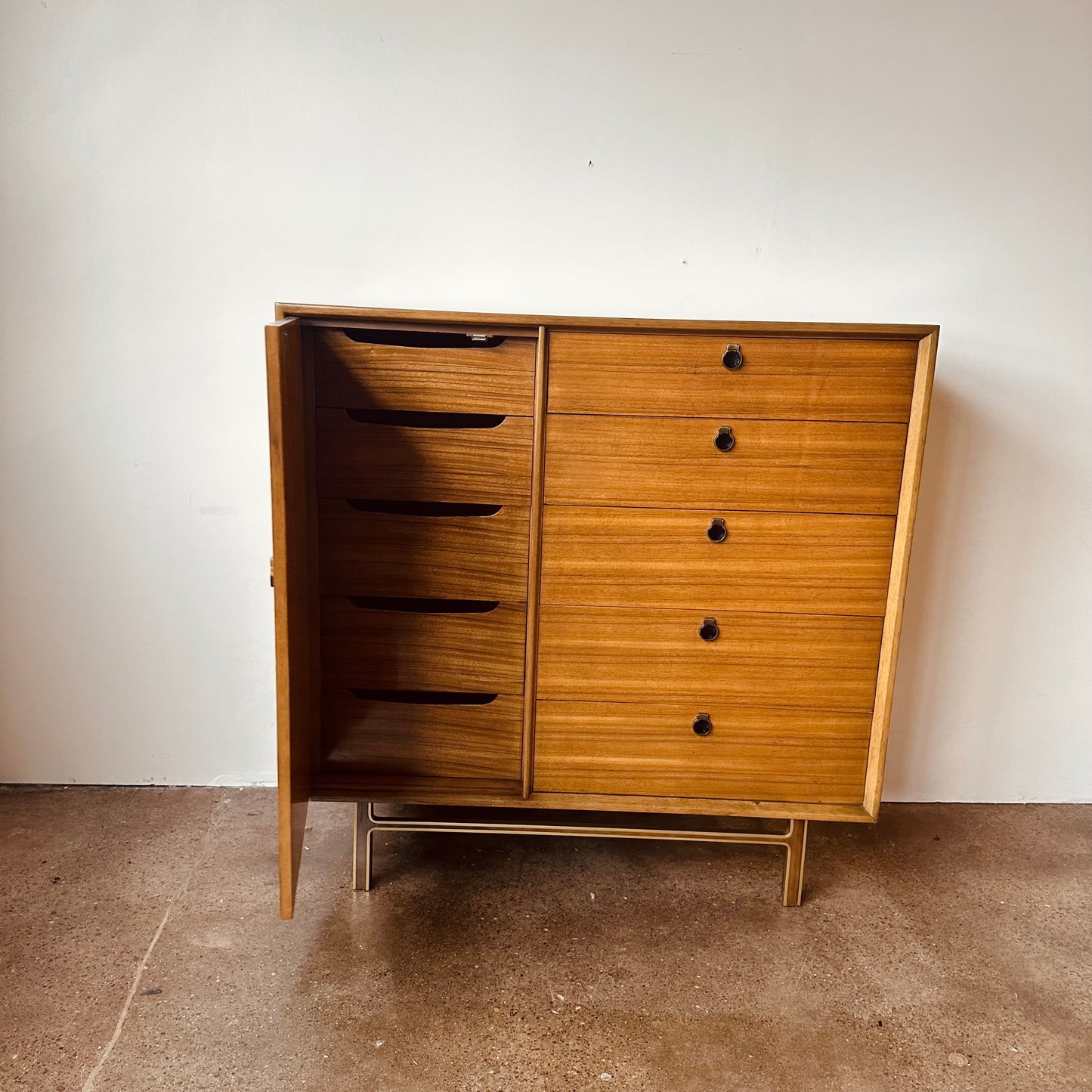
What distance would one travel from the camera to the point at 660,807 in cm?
165

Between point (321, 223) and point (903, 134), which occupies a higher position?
point (903, 134)

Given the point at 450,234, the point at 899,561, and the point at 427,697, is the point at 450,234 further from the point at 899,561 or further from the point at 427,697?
the point at 899,561

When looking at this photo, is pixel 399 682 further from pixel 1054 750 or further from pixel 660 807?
pixel 1054 750

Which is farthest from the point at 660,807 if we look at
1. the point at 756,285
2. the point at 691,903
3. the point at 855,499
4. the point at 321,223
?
the point at 321,223

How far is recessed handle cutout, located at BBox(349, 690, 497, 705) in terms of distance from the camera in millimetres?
1657

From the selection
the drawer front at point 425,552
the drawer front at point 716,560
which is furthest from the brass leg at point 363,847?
the drawer front at point 716,560

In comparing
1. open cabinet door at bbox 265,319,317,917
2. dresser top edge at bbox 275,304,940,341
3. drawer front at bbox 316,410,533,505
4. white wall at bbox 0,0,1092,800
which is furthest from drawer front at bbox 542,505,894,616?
white wall at bbox 0,0,1092,800

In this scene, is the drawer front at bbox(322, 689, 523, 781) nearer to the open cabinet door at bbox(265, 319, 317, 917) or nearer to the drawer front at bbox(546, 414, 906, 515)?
the open cabinet door at bbox(265, 319, 317, 917)

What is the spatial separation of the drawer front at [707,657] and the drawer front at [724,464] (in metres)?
0.21

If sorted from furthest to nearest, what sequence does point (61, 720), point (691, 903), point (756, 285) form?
1. point (61, 720)
2. point (756, 285)
3. point (691, 903)

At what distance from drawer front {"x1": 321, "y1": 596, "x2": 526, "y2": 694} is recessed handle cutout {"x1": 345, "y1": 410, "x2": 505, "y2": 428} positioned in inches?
13.4

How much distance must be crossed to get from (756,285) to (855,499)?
62 centimetres

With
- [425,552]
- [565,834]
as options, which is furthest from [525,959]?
[425,552]

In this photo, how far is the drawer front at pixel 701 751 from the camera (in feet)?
5.35
